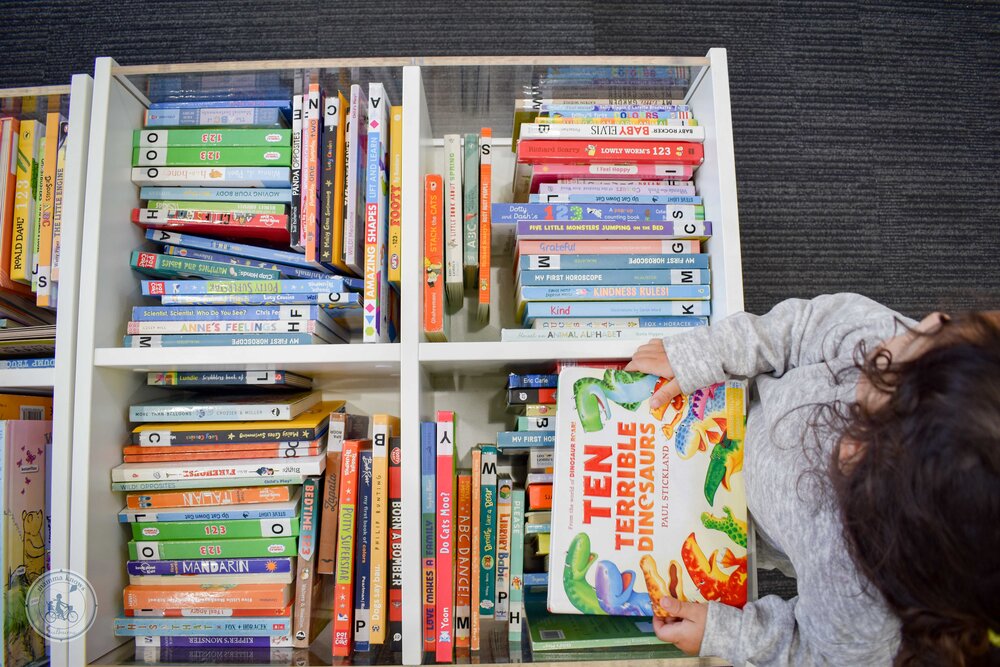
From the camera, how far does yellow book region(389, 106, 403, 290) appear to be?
0.93 meters

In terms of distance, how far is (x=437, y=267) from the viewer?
0.94 metres

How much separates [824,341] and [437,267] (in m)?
0.53

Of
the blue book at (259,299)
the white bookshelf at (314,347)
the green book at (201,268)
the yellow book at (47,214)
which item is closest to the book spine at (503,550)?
the white bookshelf at (314,347)

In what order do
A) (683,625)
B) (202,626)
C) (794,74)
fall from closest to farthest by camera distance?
(683,625), (202,626), (794,74)

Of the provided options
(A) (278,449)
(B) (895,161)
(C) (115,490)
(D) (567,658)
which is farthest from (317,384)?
(B) (895,161)

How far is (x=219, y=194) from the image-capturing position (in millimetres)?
986

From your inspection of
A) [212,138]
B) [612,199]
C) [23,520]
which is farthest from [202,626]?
[612,199]

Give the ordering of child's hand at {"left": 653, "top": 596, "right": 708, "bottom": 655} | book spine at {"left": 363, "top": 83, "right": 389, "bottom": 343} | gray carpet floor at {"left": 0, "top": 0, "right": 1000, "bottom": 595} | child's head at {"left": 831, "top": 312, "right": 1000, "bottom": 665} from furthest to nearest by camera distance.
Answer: gray carpet floor at {"left": 0, "top": 0, "right": 1000, "bottom": 595} < book spine at {"left": 363, "top": 83, "right": 389, "bottom": 343} < child's hand at {"left": 653, "top": 596, "right": 708, "bottom": 655} < child's head at {"left": 831, "top": 312, "right": 1000, "bottom": 665}

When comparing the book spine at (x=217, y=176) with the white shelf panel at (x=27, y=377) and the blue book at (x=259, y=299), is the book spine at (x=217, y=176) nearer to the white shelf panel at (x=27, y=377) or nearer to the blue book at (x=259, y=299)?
the blue book at (x=259, y=299)

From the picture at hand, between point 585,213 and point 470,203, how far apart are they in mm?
179

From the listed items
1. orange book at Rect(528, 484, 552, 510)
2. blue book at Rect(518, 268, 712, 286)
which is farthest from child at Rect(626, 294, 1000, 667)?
orange book at Rect(528, 484, 552, 510)

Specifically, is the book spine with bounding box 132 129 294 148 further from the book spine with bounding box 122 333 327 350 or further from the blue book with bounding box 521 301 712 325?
the blue book with bounding box 521 301 712 325

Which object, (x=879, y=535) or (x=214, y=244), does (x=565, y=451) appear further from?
(x=214, y=244)

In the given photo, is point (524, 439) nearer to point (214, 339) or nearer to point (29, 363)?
point (214, 339)
